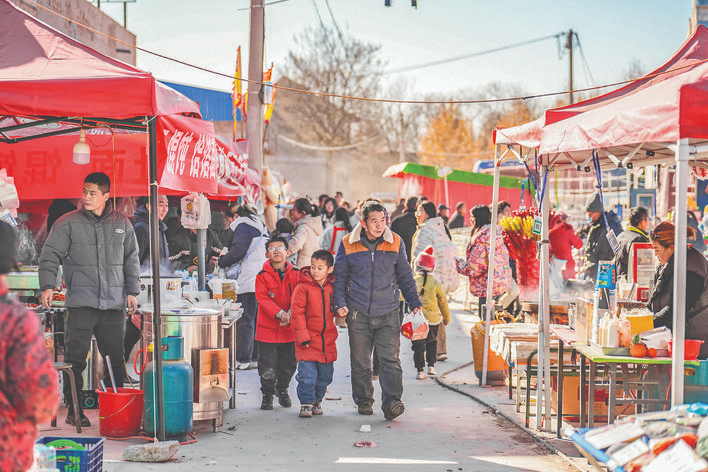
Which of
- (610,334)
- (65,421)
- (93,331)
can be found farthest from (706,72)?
(65,421)

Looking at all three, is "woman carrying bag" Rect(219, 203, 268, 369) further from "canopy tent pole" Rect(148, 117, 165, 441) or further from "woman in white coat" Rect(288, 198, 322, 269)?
"canopy tent pole" Rect(148, 117, 165, 441)

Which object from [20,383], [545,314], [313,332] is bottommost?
[313,332]

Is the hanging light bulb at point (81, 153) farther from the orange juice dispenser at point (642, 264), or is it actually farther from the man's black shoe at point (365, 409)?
the orange juice dispenser at point (642, 264)

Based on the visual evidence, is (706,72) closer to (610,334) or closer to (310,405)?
(610,334)

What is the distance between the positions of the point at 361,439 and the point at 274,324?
1620 millimetres

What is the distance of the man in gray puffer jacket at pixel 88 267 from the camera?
6.64 meters

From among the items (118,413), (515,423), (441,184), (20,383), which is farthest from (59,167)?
(441,184)

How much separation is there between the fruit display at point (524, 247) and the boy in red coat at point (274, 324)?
382cm

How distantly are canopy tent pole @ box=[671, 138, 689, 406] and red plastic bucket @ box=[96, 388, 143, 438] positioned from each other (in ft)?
13.8

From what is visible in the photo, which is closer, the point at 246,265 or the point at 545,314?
the point at 545,314

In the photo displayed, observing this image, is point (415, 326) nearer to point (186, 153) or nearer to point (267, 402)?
point (267, 402)

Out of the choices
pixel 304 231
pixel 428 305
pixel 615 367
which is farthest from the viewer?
pixel 304 231

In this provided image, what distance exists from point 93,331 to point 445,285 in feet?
17.1

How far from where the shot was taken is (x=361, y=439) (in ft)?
21.7
